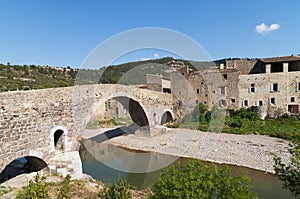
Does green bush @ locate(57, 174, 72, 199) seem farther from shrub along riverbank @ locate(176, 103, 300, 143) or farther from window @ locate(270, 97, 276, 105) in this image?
window @ locate(270, 97, 276, 105)

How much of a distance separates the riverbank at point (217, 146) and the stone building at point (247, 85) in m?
6.36

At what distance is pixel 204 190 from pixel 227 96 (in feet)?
64.7

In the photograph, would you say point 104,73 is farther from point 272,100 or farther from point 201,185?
point 201,185

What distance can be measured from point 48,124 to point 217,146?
411 inches

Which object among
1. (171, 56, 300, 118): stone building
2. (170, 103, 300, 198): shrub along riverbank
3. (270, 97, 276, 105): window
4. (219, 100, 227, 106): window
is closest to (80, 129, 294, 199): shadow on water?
(170, 103, 300, 198): shrub along riverbank

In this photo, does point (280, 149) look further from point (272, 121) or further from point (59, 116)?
point (59, 116)

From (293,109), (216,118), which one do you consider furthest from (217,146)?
(293,109)

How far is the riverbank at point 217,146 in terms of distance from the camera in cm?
1165

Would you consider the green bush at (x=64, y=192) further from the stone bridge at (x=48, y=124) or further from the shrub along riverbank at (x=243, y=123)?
the shrub along riverbank at (x=243, y=123)

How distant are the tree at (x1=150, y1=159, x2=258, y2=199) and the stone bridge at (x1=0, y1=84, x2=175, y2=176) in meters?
5.23

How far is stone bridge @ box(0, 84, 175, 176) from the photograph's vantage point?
696cm

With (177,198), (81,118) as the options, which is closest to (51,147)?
(81,118)

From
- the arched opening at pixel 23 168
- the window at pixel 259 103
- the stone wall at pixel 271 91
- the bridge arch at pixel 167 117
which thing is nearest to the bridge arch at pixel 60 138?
the arched opening at pixel 23 168

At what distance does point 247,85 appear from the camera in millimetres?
21969
